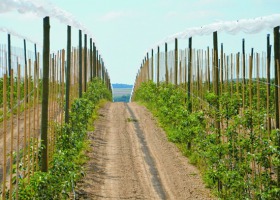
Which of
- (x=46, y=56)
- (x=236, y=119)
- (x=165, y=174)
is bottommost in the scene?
(x=165, y=174)

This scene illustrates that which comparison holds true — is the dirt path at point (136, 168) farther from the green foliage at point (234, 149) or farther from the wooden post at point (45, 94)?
the wooden post at point (45, 94)

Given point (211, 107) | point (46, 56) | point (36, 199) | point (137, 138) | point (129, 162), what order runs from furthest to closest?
point (137, 138), point (129, 162), point (211, 107), point (46, 56), point (36, 199)

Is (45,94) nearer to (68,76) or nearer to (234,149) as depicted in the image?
(234,149)

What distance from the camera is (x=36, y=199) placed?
8742 millimetres

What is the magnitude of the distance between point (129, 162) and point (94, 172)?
5.23 ft

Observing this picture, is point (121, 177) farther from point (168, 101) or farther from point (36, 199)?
point (168, 101)

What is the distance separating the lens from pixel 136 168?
1427cm

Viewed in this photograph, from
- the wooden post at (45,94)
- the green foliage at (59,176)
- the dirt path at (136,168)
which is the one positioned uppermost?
the wooden post at (45,94)

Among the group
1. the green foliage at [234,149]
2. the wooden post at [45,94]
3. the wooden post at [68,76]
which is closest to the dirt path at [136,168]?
the green foliage at [234,149]

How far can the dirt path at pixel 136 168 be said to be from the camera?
474 inches

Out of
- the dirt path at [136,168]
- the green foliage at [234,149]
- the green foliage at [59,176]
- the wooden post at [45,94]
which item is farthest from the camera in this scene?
the dirt path at [136,168]

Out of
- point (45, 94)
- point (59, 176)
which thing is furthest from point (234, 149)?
point (45, 94)

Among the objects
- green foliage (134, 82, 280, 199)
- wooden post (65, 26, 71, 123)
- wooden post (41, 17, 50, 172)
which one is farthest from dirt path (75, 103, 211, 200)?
wooden post (41, 17, 50, 172)

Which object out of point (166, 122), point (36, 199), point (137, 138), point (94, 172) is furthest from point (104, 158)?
point (36, 199)
